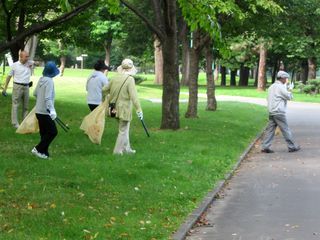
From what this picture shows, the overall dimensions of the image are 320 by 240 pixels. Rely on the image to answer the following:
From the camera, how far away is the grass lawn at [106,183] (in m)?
6.31

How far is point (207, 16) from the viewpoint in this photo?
6.29 meters

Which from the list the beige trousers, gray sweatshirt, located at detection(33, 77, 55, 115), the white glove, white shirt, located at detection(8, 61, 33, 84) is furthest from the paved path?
white shirt, located at detection(8, 61, 33, 84)

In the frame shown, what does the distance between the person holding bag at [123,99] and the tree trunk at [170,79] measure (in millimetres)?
4691

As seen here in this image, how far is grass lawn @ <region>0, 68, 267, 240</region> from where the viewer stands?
6.31 m

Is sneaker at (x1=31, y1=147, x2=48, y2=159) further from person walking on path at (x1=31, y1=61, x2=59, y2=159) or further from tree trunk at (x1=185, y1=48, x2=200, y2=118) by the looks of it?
tree trunk at (x1=185, y1=48, x2=200, y2=118)

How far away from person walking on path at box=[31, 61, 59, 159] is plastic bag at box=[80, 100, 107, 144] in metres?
1.15

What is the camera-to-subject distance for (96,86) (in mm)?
13125

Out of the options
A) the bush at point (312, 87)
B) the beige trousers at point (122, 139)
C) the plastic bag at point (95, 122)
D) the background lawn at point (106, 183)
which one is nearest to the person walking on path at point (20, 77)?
the background lawn at point (106, 183)

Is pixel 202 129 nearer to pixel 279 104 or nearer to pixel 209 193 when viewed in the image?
pixel 279 104

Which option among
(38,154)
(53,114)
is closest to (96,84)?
(38,154)

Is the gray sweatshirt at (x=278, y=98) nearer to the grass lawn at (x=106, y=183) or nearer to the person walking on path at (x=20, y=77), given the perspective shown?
the grass lawn at (x=106, y=183)

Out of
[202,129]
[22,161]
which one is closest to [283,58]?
[202,129]

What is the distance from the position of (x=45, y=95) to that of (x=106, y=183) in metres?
2.30

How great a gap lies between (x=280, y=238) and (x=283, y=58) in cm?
6056
